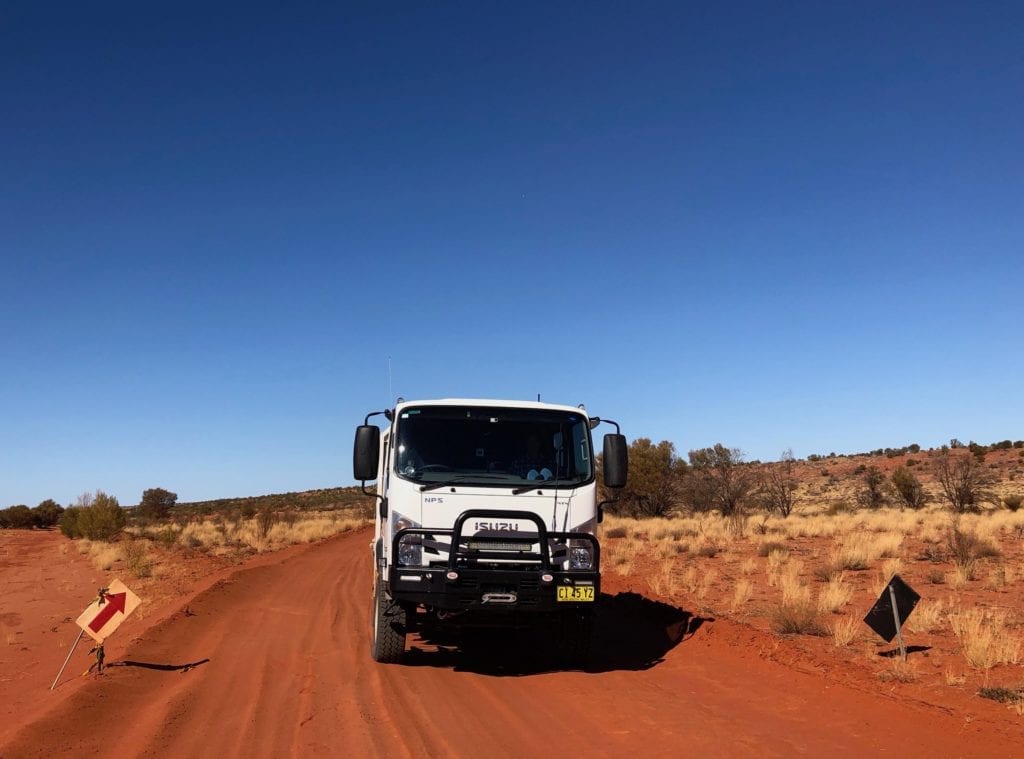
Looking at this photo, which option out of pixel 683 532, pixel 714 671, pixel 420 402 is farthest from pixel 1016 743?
pixel 683 532

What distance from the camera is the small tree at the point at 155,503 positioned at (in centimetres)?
5544

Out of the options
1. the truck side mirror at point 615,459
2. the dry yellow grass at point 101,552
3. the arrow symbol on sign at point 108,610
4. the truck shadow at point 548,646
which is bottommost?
the truck shadow at point 548,646

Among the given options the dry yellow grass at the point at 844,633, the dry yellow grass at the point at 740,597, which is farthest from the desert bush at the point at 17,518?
the dry yellow grass at the point at 844,633

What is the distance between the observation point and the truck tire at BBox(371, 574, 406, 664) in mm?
8773

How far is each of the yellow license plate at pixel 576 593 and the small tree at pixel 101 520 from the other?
30.7 metres


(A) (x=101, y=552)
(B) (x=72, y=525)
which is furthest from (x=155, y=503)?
(A) (x=101, y=552)

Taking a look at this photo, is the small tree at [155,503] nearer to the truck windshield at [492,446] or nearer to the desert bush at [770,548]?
the desert bush at [770,548]

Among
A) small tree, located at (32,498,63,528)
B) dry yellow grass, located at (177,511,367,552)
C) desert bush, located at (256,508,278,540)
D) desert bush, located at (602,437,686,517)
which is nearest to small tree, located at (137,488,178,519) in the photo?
small tree, located at (32,498,63,528)

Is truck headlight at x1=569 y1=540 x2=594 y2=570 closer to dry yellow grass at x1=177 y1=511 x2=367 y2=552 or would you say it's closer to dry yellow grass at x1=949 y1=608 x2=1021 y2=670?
dry yellow grass at x1=949 y1=608 x2=1021 y2=670

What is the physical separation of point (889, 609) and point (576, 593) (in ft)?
13.0

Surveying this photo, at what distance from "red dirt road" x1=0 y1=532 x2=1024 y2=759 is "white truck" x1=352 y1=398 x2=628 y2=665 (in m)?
0.75

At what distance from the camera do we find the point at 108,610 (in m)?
8.52

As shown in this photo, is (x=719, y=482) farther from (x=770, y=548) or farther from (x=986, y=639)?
(x=986, y=639)

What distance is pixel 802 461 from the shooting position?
3319 inches
